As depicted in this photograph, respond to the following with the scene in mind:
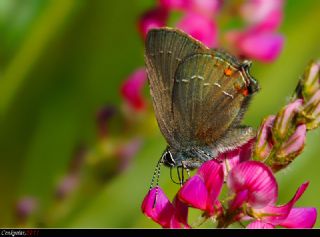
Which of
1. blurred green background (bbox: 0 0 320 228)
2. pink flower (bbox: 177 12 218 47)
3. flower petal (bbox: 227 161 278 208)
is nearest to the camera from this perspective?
flower petal (bbox: 227 161 278 208)

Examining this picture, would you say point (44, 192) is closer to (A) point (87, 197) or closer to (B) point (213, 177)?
(A) point (87, 197)

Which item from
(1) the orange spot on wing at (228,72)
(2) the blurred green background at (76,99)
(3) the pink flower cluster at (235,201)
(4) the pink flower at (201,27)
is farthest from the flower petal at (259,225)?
(4) the pink flower at (201,27)

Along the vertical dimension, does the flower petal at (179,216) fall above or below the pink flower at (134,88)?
above

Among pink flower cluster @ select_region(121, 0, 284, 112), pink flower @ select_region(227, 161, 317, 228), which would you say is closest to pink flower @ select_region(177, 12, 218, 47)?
pink flower cluster @ select_region(121, 0, 284, 112)

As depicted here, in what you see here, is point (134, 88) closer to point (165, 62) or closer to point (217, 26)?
point (217, 26)

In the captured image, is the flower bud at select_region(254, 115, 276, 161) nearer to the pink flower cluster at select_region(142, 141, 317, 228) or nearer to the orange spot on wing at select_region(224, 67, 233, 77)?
the pink flower cluster at select_region(142, 141, 317, 228)

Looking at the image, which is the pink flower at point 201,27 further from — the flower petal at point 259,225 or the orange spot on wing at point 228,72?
the flower petal at point 259,225
